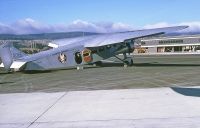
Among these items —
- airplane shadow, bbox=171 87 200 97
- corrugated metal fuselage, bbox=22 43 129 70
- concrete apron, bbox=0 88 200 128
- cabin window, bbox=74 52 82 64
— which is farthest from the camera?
cabin window, bbox=74 52 82 64

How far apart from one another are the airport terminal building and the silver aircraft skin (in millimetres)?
109257

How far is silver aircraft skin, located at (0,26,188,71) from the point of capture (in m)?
25.3

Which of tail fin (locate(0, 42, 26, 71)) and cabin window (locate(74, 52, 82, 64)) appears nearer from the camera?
tail fin (locate(0, 42, 26, 71))

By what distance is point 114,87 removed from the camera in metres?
16.1

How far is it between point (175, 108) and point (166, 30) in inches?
693

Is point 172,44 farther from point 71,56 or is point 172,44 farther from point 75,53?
point 71,56

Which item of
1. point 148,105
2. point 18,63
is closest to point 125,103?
point 148,105

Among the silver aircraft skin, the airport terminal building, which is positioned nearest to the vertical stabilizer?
the silver aircraft skin

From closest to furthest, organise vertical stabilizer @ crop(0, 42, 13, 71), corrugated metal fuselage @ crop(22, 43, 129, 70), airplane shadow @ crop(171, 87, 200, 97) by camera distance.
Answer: airplane shadow @ crop(171, 87, 200, 97) < vertical stabilizer @ crop(0, 42, 13, 71) < corrugated metal fuselage @ crop(22, 43, 129, 70)

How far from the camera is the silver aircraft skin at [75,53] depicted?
82.9 feet

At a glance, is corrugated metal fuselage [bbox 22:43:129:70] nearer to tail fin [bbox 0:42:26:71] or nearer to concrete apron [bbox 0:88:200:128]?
tail fin [bbox 0:42:26:71]

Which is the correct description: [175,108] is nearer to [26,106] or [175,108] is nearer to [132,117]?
[132,117]

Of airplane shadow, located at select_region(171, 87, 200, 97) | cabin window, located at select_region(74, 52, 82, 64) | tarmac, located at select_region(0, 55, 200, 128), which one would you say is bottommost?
tarmac, located at select_region(0, 55, 200, 128)

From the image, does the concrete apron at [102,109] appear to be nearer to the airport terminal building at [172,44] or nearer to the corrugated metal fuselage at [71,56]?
the corrugated metal fuselage at [71,56]
